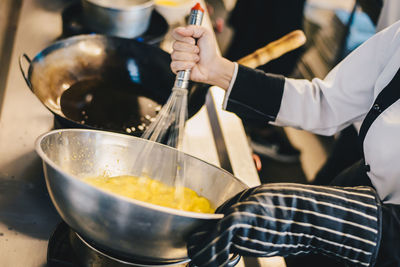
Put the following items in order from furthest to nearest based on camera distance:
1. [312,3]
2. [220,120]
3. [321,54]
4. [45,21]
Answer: [312,3]
[321,54]
[45,21]
[220,120]

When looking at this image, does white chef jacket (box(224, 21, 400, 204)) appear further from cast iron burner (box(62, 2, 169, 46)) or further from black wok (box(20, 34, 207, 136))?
cast iron burner (box(62, 2, 169, 46))

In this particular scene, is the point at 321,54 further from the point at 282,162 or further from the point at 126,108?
the point at 126,108

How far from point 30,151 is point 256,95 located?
1.89 feet

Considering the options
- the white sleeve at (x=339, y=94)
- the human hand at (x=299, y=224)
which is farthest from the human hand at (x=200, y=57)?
the human hand at (x=299, y=224)

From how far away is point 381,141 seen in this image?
89 cm

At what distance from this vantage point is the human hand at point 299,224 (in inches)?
23.5

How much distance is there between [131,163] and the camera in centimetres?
80

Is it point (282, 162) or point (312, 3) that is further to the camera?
point (312, 3)

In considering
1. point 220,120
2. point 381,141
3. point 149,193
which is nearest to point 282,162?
point 220,120

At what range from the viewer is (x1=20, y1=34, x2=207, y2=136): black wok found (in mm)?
991

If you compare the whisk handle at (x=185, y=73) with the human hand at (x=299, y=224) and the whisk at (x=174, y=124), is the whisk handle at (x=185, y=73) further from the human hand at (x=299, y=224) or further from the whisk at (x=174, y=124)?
the human hand at (x=299, y=224)

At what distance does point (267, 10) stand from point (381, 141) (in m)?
1.65

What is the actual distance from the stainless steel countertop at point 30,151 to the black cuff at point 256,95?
0.11 meters

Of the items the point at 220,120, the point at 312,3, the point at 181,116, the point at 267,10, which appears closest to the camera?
the point at 181,116
